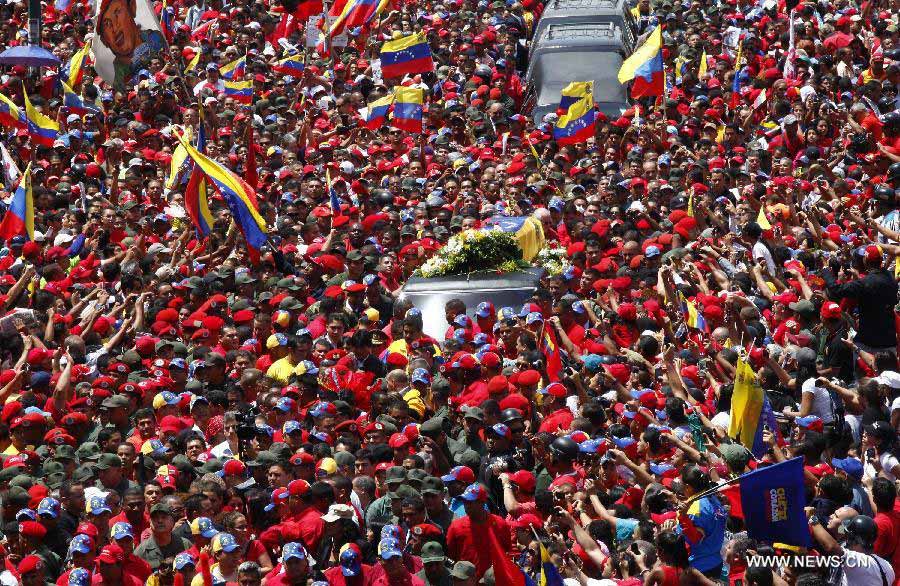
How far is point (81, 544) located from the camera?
11234 millimetres

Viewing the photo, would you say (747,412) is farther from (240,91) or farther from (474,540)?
(240,91)

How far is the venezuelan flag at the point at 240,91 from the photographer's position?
2325cm

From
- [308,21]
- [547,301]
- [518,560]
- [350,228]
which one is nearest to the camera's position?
[518,560]

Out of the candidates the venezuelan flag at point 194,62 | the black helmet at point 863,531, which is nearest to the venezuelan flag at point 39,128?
the venezuelan flag at point 194,62

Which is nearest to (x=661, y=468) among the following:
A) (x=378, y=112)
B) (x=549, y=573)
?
(x=549, y=573)

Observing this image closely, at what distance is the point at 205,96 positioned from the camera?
23609 millimetres

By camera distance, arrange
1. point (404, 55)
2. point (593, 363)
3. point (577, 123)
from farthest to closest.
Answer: point (404, 55) → point (577, 123) → point (593, 363)

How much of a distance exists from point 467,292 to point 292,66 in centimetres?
983

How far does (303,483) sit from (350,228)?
21.0 ft

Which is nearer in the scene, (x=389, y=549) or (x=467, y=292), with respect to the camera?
(x=389, y=549)

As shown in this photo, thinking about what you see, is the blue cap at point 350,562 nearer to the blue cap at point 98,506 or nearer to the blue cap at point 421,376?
the blue cap at point 98,506

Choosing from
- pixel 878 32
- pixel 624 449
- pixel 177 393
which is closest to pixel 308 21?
pixel 878 32

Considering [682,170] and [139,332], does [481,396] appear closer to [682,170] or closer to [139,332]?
[139,332]

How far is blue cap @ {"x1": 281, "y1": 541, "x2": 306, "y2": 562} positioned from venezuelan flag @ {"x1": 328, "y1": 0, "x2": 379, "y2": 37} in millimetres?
15247
